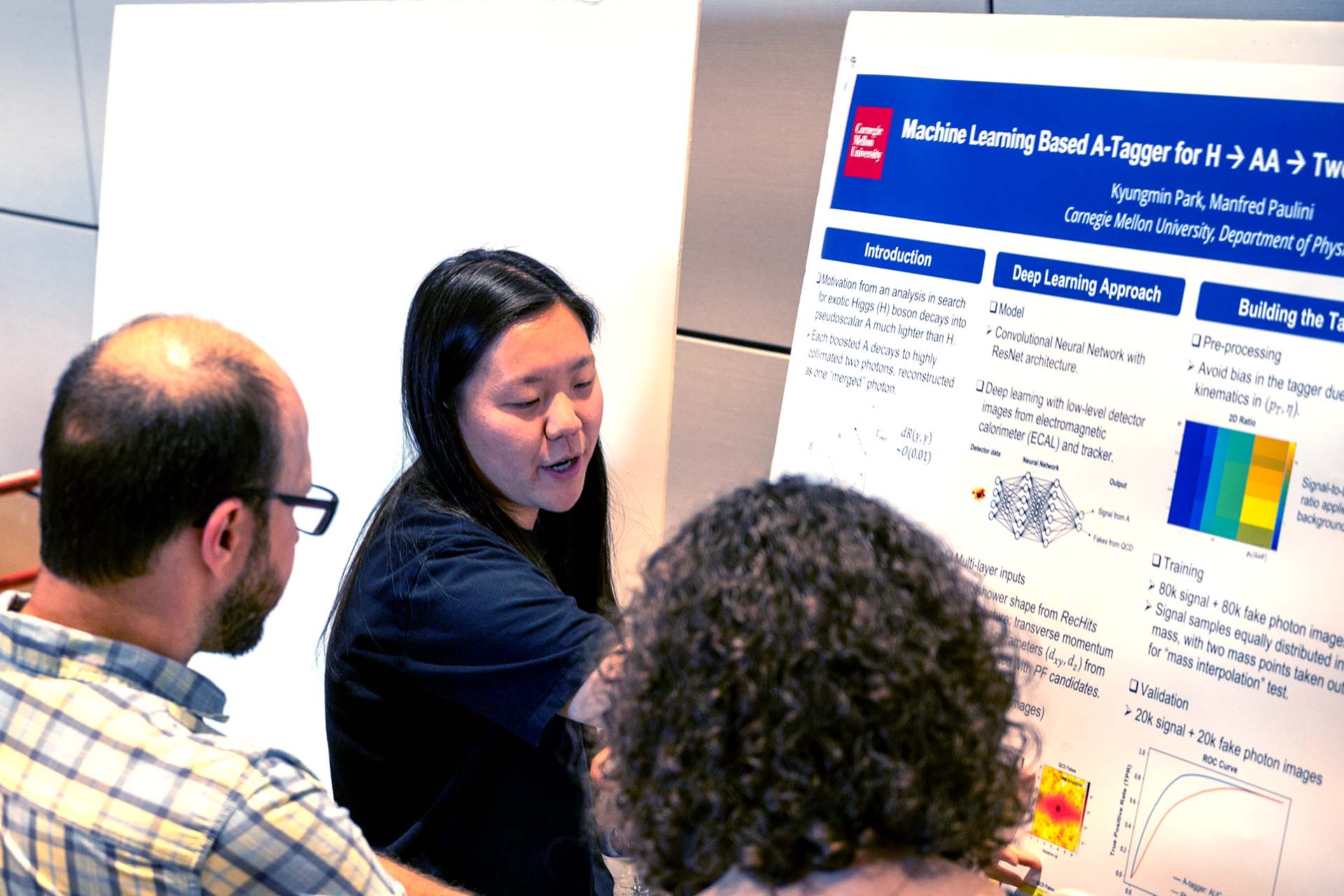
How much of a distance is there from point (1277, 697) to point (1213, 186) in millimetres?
537

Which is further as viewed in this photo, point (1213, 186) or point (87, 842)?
point (1213, 186)

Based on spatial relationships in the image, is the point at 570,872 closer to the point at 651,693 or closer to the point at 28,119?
the point at 651,693

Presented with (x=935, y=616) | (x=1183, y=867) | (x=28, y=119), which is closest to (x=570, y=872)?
(x=1183, y=867)

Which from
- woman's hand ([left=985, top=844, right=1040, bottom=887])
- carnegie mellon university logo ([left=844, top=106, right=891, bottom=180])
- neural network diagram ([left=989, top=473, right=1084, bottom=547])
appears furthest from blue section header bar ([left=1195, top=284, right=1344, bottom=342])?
woman's hand ([left=985, top=844, right=1040, bottom=887])

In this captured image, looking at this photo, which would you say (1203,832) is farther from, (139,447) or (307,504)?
(139,447)

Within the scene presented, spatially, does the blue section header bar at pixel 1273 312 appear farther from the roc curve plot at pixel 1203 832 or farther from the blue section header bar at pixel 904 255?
the roc curve plot at pixel 1203 832

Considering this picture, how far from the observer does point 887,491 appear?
1.46 meters

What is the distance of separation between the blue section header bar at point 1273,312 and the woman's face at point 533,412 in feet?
2.67

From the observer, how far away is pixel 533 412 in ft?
5.19

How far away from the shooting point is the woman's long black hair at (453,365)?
5.15 ft

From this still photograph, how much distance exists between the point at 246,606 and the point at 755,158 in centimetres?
120

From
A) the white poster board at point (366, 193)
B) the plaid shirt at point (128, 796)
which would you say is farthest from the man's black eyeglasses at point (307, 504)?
the white poster board at point (366, 193)

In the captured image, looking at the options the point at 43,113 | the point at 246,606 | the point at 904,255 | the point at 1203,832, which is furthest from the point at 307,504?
the point at 43,113

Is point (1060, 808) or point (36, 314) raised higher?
point (36, 314)
